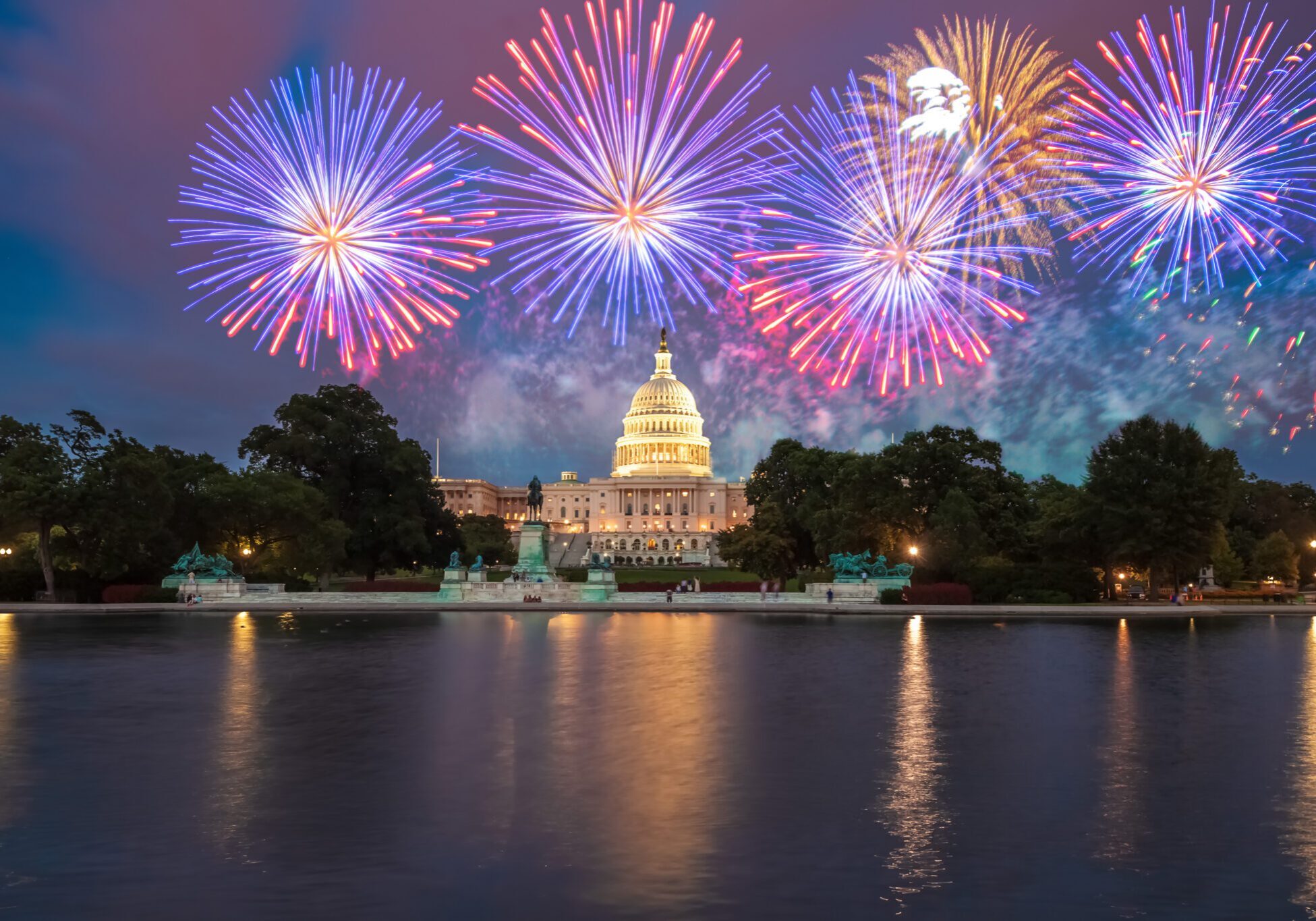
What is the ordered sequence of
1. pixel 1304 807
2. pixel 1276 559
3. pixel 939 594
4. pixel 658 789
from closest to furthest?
pixel 1304 807
pixel 658 789
pixel 939 594
pixel 1276 559

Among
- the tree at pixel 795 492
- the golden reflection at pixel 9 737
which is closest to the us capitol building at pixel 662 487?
the tree at pixel 795 492

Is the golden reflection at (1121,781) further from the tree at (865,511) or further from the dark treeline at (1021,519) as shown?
the tree at (865,511)

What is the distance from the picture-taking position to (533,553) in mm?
65750

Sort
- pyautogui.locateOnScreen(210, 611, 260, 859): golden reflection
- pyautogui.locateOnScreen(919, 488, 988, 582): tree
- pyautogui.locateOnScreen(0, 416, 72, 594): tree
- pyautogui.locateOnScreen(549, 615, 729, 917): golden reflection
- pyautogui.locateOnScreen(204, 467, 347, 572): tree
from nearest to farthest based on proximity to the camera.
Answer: pyautogui.locateOnScreen(549, 615, 729, 917): golden reflection → pyautogui.locateOnScreen(210, 611, 260, 859): golden reflection → pyautogui.locateOnScreen(0, 416, 72, 594): tree → pyautogui.locateOnScreen(919, 488, 988, 582): tree → pyautogui.locateOnScreen(204, 467, 347, 572): tree

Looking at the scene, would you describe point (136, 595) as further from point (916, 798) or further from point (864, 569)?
point (916, 798)

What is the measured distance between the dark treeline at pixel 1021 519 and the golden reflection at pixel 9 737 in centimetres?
4395

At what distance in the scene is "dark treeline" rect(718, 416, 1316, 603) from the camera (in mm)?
56031

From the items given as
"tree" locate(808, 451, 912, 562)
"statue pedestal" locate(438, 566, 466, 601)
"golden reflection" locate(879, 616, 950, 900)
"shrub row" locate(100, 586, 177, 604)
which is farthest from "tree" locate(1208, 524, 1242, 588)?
"shrub row" locate(100, 586, 177, 604)

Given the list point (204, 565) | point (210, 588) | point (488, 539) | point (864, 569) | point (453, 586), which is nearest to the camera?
point (864, 569)

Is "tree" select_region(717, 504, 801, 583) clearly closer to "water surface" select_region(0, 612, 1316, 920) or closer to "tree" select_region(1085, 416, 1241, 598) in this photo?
"tree" select_region(1085, 416, 1241, 598)

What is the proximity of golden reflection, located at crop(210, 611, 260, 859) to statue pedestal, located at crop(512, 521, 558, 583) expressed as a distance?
35968 millimetres

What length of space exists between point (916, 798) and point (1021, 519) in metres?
53.6

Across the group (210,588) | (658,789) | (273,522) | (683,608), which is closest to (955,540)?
(683,608)

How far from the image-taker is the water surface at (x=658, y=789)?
34.0 ft
